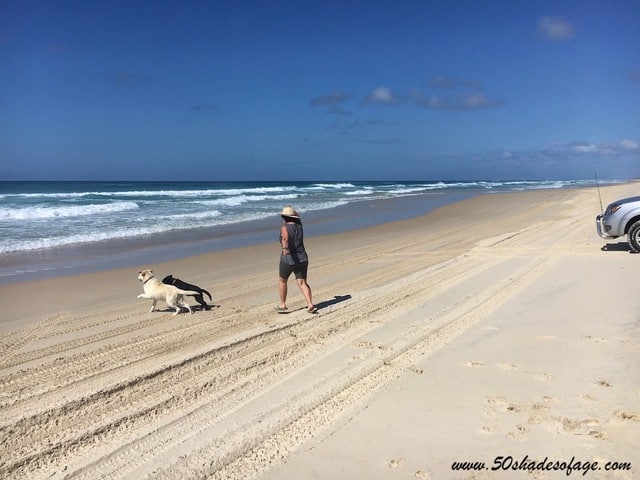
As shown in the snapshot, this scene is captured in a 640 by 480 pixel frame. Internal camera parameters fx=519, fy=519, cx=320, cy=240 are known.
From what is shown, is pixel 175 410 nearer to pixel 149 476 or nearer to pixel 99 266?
pixel 149 476

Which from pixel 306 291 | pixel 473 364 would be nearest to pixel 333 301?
A: pixel 306 291

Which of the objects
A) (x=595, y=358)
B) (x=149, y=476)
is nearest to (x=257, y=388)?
(x=149, y=476)

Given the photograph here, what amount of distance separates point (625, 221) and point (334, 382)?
971 centimetres

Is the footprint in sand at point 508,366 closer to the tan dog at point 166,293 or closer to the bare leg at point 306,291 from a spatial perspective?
the bare leg at point 306,291

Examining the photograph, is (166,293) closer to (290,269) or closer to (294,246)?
(290,269)

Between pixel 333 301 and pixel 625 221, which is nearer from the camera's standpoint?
pixel 333 301

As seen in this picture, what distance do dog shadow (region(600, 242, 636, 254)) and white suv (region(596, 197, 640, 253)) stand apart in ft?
1.15

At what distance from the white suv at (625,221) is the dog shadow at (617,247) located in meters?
0.35

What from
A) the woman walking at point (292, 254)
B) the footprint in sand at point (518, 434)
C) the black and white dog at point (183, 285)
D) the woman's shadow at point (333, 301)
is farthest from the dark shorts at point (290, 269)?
the footprint in sand at point (518, 434)

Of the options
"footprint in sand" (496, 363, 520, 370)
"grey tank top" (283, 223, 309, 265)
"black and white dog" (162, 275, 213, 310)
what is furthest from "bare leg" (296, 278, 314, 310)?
"footprint in sand" (496, 363, 520, 370)

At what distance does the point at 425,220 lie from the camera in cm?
2439

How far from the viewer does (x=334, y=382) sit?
4875mm

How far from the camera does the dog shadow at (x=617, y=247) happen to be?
39.5 feet

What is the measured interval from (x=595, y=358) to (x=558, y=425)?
5.65 ft
